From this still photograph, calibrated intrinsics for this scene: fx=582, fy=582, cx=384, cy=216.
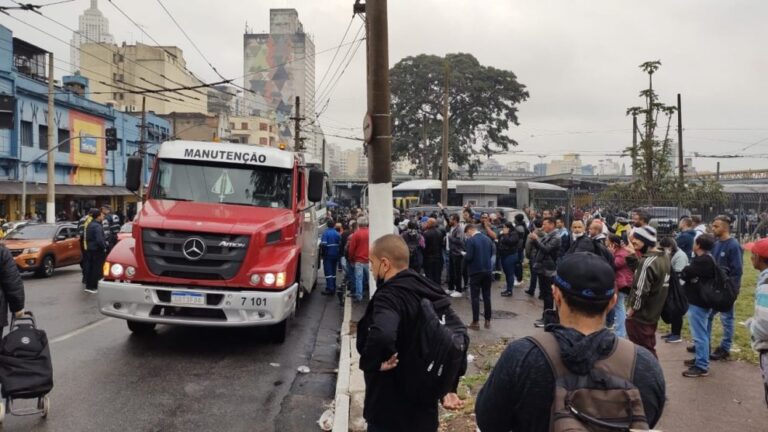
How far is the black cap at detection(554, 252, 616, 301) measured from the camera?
2225mm

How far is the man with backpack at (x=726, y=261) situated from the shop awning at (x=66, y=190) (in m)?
29.7

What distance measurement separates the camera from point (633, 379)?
2084 mm

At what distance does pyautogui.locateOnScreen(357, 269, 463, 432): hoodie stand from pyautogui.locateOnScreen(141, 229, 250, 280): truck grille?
4295 millimetres

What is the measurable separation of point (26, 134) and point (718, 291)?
34289 mm

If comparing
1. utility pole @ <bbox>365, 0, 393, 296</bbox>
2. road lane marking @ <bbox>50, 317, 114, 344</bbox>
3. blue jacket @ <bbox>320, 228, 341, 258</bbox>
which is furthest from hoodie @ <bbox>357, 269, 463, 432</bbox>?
blue jacket @ <bbox>320, 228, 341, 258</bbox>

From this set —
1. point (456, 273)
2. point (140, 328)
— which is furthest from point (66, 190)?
point (140, 328)

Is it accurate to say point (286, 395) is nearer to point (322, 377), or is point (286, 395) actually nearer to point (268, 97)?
point (322, 377)

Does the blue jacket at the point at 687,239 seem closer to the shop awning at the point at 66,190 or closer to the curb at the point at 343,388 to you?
the curb at the point at 343,388

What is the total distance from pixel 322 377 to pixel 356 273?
4.74 m

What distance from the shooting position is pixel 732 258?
7.10 meters

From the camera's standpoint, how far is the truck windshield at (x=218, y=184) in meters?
8.38

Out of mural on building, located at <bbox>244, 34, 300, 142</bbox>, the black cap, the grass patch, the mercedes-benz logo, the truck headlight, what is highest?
mural on building, located at <bbox>244, 34, 300, 142</bbox>

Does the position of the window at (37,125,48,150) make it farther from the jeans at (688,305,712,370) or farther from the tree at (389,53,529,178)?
the jeans at (688,305,712,370)

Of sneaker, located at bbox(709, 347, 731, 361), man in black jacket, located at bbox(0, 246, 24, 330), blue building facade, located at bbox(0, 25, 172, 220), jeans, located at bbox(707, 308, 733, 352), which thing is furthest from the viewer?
blue building facade, located at bbox(0, 25, 172, 220)
